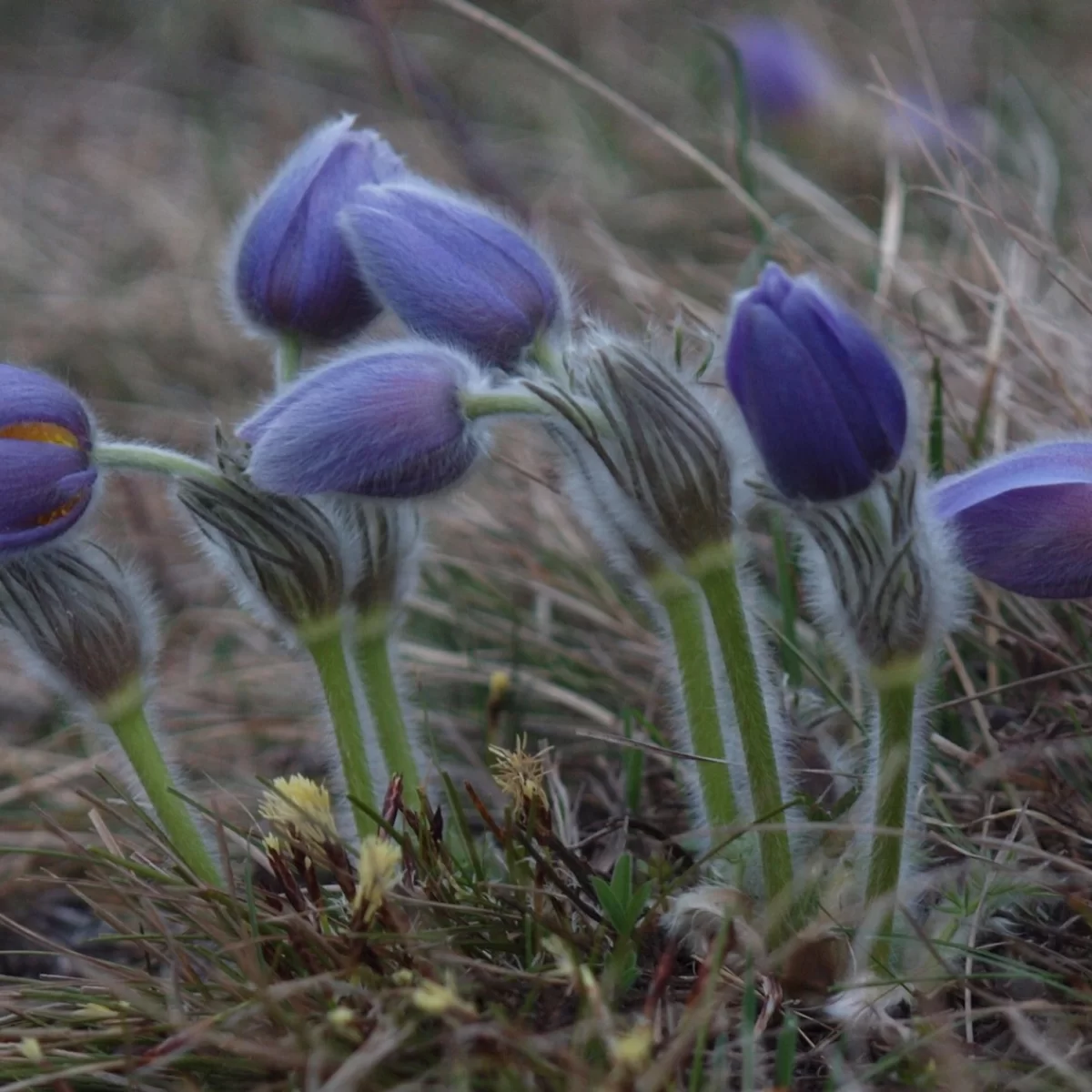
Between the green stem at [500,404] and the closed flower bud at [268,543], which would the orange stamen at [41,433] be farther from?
the green stem at [500,404]

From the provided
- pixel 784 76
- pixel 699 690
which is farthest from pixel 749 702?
pixel 784 76

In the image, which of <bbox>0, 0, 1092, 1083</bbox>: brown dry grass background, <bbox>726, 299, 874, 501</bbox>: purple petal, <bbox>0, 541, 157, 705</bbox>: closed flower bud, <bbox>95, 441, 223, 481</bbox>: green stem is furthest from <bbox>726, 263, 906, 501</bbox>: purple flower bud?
<bbox>0, 541, 157, 705</bbox>: closed flower bud

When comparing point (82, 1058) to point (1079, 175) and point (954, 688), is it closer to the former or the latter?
point (954, 688)

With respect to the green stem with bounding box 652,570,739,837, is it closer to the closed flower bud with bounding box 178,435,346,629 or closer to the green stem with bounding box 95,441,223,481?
the closed flower bud with bounding box 178,435,346,629

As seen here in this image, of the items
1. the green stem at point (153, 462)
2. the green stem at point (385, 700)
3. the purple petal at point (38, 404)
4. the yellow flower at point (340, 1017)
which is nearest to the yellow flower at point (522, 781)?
the green stem at point (385, 700)

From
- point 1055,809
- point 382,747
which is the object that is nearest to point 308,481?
point 382,747

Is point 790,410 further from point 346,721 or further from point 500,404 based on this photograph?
point 346,721
